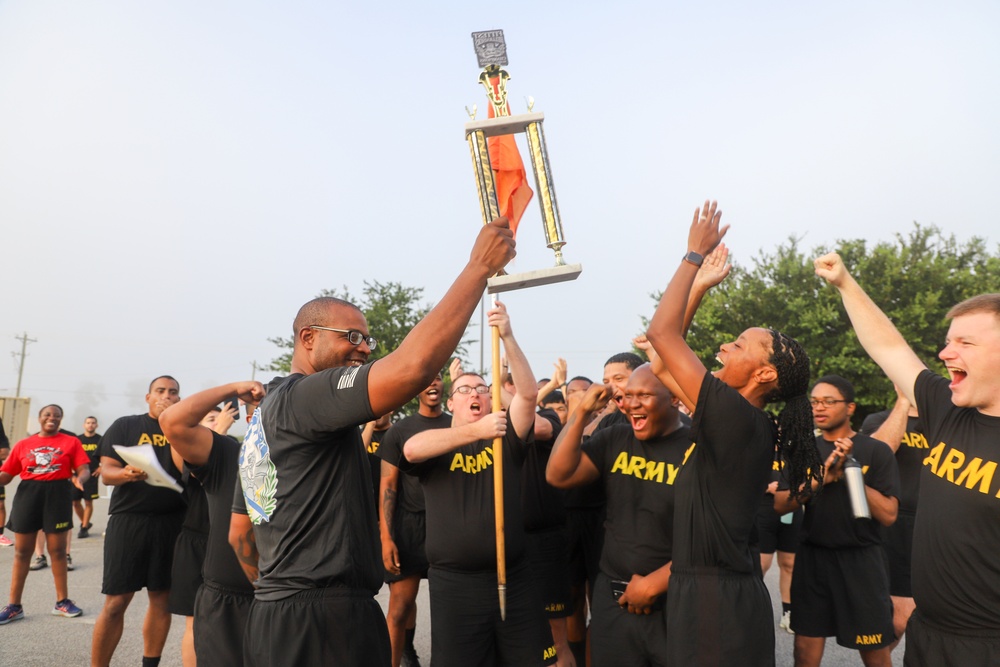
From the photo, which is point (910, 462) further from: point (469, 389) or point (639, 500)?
point (469, 389)

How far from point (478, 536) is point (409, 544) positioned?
2.15 m

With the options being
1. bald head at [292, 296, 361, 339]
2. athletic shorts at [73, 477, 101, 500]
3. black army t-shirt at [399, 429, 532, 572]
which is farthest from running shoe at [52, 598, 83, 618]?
bald head at [292, 296, 361, 339]

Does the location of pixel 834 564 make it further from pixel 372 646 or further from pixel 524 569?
pixel 372 646

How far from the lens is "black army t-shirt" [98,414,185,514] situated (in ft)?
22.1

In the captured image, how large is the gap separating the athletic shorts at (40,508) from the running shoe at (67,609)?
92 centimetres

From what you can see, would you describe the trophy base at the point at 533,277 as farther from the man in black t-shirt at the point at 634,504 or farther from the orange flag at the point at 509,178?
the man in black t-shirt at the point at 634,504

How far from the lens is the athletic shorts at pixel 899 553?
22.4 feet

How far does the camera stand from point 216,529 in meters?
4.81

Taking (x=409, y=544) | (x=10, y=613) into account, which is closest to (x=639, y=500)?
(x=409, y=544)

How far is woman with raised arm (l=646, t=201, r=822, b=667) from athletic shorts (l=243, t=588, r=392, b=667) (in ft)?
4.99

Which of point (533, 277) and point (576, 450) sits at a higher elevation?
point (533, 277)

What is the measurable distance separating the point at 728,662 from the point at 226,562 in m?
2.94

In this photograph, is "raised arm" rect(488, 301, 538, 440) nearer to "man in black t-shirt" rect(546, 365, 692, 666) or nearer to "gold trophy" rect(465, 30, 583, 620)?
"man in black t-shirt" rect(546, 365, 692, 666)

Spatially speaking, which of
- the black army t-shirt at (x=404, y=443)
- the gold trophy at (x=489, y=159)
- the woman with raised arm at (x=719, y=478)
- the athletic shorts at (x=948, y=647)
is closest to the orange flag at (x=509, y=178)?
the gold trophy at (x=489, y=159)
